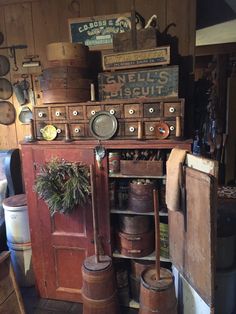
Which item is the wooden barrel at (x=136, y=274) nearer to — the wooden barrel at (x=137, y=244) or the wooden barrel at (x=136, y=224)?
the wooden barrel at (x=137, y=244)

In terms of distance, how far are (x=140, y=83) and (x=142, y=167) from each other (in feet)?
1.79

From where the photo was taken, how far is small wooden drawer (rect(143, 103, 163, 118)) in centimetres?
177

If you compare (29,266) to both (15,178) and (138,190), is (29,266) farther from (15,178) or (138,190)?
(138,190)

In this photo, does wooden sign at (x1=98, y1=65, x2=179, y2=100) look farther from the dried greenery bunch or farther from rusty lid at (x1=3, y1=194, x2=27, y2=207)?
rusty lid at (x1=3, y1=194, x2=27, y2=207)

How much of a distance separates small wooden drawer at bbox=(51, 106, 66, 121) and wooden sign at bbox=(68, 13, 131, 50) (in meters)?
0.55

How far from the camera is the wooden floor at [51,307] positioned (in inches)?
80.3

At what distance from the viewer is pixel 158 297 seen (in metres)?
1.60

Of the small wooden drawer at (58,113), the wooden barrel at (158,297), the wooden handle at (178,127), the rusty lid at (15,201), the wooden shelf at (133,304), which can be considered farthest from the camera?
the rusty lid at (15,201)

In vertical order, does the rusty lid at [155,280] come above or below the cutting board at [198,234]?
below

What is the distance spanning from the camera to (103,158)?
185cm

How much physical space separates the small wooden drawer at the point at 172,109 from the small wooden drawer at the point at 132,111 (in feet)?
0.56

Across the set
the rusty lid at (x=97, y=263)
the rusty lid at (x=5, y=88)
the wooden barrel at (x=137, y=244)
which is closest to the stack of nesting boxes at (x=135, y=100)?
the rusty lid at (x=5, y=88)

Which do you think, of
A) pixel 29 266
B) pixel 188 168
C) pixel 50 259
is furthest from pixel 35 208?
pixel 188 168

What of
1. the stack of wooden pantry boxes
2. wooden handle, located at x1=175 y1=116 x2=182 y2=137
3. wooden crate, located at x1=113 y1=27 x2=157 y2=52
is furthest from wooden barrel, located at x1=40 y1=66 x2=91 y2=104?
wooden handle, located at x1=175 y1=116 x2=182 y2=137
